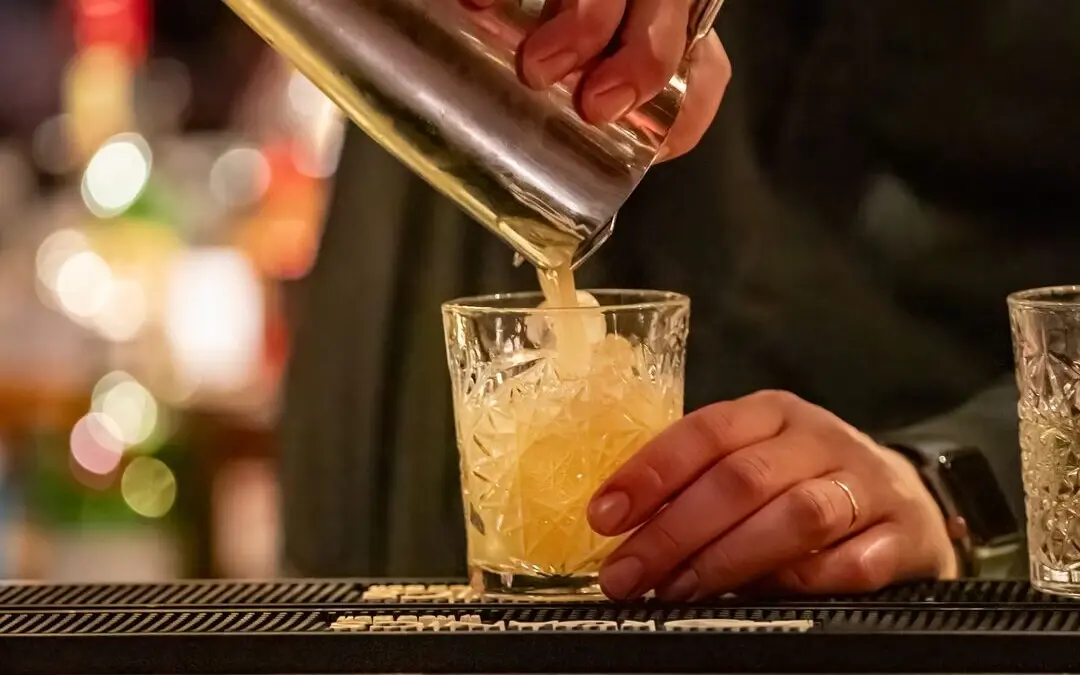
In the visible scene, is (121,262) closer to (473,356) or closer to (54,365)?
(54,365)

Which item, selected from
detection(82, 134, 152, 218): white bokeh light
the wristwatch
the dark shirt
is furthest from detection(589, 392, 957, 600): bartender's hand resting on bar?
detection(82, 134, 152, 218): white bokeh light

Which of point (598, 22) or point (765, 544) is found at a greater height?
point (598, 22)

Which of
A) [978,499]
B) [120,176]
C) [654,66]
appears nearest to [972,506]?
[978,499]

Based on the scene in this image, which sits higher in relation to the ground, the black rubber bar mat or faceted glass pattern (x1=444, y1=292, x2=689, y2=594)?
faceted glass pattern (x1=444, y1=292, x2=689, y2=594)

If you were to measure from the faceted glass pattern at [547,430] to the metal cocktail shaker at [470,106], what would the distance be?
6cm

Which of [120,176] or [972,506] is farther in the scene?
[120,176]

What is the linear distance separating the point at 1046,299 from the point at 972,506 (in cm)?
28

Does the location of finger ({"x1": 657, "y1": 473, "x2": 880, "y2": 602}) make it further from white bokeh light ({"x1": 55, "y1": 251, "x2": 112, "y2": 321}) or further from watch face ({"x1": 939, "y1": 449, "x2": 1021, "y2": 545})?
white bokeh light ({"x1": 55, "y1": 251, "x2": 112, "y2": 321})

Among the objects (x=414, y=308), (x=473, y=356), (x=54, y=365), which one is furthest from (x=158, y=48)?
(x=473, y=356)

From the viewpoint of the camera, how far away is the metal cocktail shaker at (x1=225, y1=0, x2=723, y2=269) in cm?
78

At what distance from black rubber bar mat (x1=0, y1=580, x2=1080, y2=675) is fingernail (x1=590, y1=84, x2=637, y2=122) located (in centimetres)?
26

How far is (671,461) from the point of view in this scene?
85 cm

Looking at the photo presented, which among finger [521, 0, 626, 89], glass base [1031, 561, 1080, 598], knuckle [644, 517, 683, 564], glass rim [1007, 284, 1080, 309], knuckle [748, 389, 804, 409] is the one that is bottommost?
glass base [1031, 561, 1080, 598]

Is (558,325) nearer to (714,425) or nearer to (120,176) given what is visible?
(714,425)
